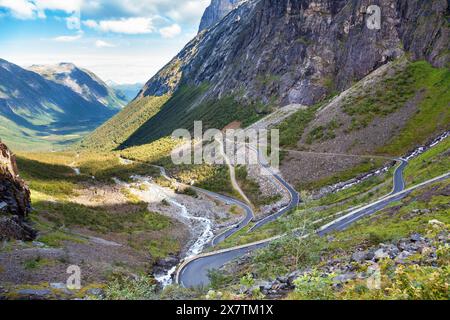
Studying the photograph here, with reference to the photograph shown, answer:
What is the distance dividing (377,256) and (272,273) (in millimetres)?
8223

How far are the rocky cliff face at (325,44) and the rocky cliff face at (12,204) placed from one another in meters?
102

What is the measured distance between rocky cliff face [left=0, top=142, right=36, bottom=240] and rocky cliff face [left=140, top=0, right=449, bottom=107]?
102 metres

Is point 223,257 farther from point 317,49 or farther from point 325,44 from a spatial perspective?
point 317,49

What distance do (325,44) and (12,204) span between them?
13059 centimetres

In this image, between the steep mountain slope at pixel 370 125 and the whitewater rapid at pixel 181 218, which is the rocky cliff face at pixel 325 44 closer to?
the steep mountain slope at pixel 370 125

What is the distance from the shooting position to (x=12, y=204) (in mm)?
41406

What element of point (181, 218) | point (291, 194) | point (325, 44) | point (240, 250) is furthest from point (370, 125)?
point (325, 44)

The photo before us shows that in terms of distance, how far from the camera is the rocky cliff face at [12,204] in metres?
36.9

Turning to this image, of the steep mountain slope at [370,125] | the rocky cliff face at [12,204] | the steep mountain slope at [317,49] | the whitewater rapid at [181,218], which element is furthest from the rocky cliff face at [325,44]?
the rocky cliff face at [12,204]

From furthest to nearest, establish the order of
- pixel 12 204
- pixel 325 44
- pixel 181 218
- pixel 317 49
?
pixel 317 49
pixel 325 44
pixel 181 218
pixel 12 204

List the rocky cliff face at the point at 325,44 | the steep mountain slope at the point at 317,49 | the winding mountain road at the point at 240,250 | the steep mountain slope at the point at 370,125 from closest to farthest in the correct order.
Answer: the winding mountain road at the point at 240,250 < the steep mountain slope at the point at 370,125 < the rocky cliff face at the point at 325,44 < the steep mountain slope at the point at 317,49

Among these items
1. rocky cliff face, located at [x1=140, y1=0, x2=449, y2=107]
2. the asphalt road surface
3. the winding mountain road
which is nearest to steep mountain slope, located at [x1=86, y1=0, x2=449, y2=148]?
rocky cliff face, located at [x1=140, y1=0, x2=449, y2=107]

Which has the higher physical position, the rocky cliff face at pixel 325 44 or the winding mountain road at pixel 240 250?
the rocky cliff face at pixel 325 44
